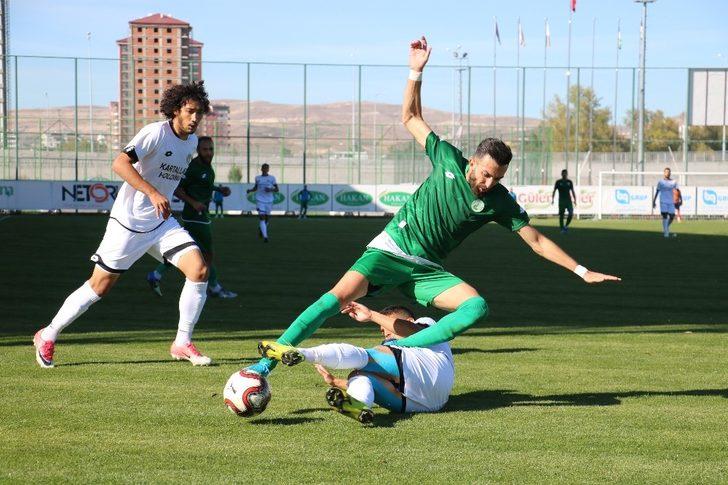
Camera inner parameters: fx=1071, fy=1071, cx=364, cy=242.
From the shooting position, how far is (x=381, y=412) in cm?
709

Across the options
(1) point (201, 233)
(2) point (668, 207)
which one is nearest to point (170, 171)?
(1) point (201, 233)

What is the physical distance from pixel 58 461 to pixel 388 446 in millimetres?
1783

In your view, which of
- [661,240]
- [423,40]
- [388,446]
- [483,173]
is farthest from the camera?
[661,240]

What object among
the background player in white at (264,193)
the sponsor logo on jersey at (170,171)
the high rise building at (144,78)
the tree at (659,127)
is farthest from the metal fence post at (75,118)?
the tree at (659,127)

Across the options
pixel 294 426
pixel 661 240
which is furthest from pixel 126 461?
pixel 661 240

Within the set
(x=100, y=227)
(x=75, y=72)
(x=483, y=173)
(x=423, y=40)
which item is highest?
(x=75, y=72)

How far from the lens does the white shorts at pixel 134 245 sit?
357 inches

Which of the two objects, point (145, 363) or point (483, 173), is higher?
point (483, 173)

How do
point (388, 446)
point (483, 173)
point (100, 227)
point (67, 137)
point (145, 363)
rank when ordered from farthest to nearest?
point (67, 137), point (100, 227), point (145, 363), point (483, 173), point (388, 446)

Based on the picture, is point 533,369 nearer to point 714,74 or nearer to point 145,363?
point 145,363

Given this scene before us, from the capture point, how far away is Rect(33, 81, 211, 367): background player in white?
9000mm

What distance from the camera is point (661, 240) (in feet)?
101

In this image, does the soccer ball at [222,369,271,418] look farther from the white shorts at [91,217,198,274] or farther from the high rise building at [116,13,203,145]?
the high rise building at [116,13,203,145]

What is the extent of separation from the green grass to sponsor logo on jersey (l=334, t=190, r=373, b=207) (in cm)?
3355
